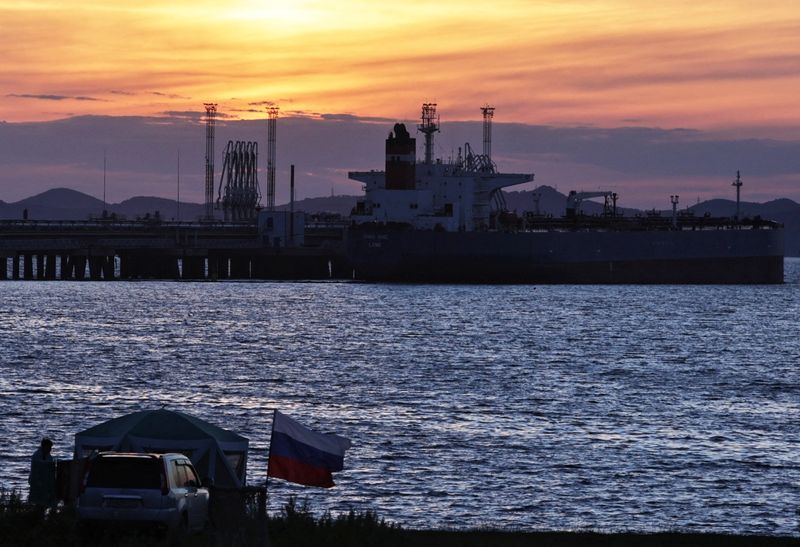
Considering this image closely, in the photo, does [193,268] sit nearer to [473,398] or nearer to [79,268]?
[79,268]

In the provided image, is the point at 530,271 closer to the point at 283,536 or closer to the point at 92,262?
the point at 92,262

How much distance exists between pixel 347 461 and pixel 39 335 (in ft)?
162

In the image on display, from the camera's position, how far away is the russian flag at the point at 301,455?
67.3 ft

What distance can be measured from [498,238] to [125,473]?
123 m

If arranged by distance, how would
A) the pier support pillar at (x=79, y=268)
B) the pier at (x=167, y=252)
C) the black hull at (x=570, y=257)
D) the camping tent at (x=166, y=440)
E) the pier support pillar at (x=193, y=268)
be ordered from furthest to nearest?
the pier support pillar at (x=79, y=268) → the pier support pillar at (x=193, y=268) → the pier at (x=167, y=252) → the black hull at (x=570, y=257) → the camping tent at (x=166, y=440)

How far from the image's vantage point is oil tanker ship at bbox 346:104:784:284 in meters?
140

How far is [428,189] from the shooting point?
145125mm

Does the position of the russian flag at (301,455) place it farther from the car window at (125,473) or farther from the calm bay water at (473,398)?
the calm bay water at (473,398)

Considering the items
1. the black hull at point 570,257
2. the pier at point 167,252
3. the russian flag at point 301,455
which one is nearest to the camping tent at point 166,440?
the russian flag at point 301,455

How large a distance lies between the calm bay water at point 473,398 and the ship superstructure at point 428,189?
32632 millimetres

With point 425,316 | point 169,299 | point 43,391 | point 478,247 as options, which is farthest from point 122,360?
point 478,247

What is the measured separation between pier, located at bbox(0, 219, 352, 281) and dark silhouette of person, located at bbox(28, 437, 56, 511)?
139m

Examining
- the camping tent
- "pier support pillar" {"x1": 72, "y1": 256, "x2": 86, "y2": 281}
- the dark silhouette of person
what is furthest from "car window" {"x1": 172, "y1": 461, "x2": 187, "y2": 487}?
"pier support pillar" {"x1": 72, "y1": 256, "x2": 86, "y2": 281}

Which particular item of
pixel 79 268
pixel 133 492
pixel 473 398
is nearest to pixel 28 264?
pixel 79 268
